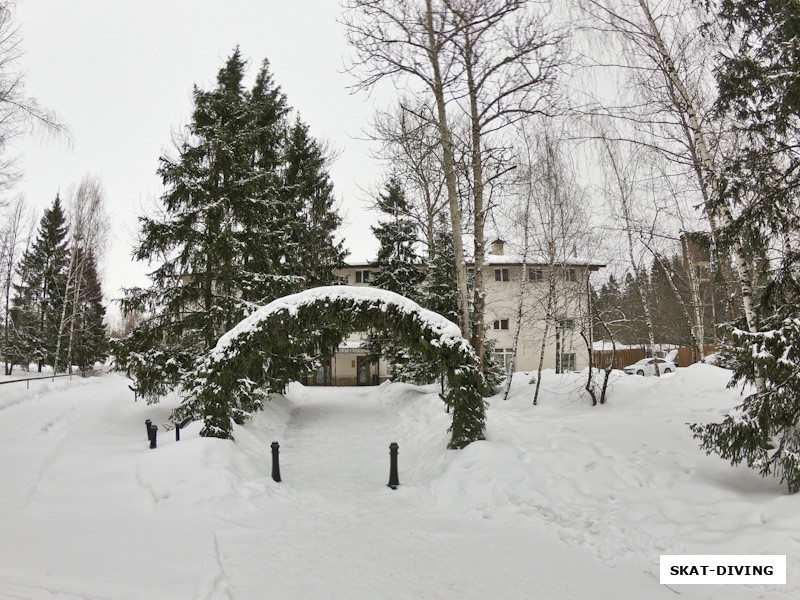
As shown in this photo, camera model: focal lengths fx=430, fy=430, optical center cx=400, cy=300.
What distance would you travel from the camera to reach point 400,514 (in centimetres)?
666

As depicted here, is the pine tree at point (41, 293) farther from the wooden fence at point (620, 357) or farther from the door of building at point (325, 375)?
the wooden fence at point (620, 357)

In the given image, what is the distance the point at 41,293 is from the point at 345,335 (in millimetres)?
31120

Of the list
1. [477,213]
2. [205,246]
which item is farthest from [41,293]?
[477,213]

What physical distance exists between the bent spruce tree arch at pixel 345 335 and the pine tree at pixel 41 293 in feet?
79.7

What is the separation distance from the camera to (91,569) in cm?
442

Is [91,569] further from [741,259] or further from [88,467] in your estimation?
[741,259]

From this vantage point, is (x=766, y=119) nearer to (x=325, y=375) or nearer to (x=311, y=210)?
(x=311, y=210)

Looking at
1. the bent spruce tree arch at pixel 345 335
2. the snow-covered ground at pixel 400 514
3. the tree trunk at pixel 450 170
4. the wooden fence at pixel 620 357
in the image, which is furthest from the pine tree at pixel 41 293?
the wooden fence at pixel 620 357

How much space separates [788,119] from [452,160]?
6974mm

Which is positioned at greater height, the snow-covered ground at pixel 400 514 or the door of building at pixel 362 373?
the snow-covered ground at pixel 400 514

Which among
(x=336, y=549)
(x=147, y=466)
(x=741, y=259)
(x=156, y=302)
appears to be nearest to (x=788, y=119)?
(x=741, y=259)

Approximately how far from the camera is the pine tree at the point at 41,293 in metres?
27.0

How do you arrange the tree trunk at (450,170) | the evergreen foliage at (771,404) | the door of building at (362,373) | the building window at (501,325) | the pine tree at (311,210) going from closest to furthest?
the evergreen foliage at (771,404), the tree trunk at (450,170), the pine tree at (311,210), the building window at (501,325), the door of building at (362,373)

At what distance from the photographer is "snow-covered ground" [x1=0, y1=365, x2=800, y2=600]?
4398 mm
